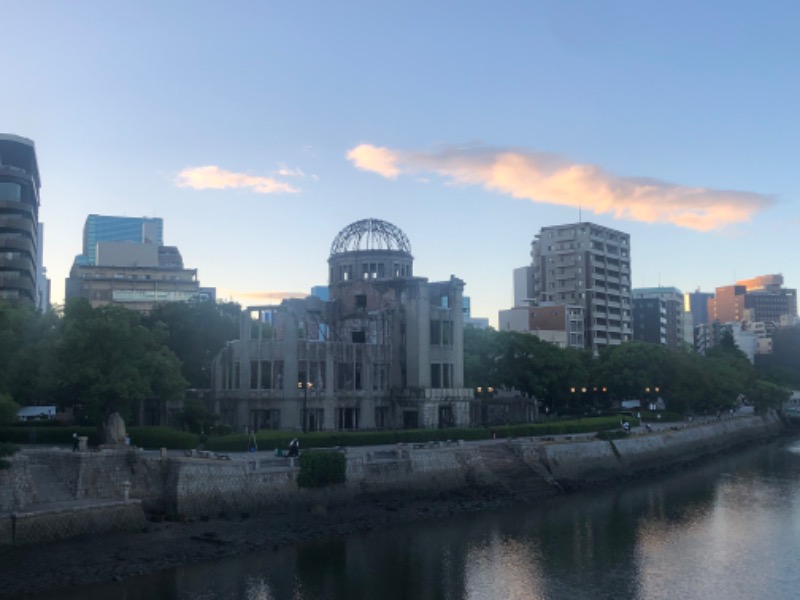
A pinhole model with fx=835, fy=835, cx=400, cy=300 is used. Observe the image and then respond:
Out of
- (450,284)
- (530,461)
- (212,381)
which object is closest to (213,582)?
(530,461)

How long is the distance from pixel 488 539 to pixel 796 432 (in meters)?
122

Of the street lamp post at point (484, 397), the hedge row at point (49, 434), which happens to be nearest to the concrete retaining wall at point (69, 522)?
the hedge row at point (49, 434)

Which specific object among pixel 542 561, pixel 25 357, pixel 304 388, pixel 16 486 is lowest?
pixel 542 561

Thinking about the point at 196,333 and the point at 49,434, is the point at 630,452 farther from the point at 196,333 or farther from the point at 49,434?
the point at 49,434

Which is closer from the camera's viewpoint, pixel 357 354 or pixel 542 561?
pixel 542 561

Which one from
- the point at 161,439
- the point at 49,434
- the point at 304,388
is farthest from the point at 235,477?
the point at 304,388

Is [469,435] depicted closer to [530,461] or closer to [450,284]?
[530,461]

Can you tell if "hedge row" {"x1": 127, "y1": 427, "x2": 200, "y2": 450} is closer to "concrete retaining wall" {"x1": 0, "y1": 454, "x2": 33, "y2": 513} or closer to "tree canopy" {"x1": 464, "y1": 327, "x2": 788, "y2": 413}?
"concrete retaining wall" {"x1": 0, "y1": 454, "x2": 33, "y2": 513}

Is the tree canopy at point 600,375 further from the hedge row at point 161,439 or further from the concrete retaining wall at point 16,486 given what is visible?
the concrete retaining wall at point 16,486

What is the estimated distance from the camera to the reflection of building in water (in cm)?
8312

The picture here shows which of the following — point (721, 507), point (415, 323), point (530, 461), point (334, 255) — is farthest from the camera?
point (334, 255)

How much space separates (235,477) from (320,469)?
6.69m

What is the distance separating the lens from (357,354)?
296 feet

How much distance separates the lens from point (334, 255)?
106 meters
